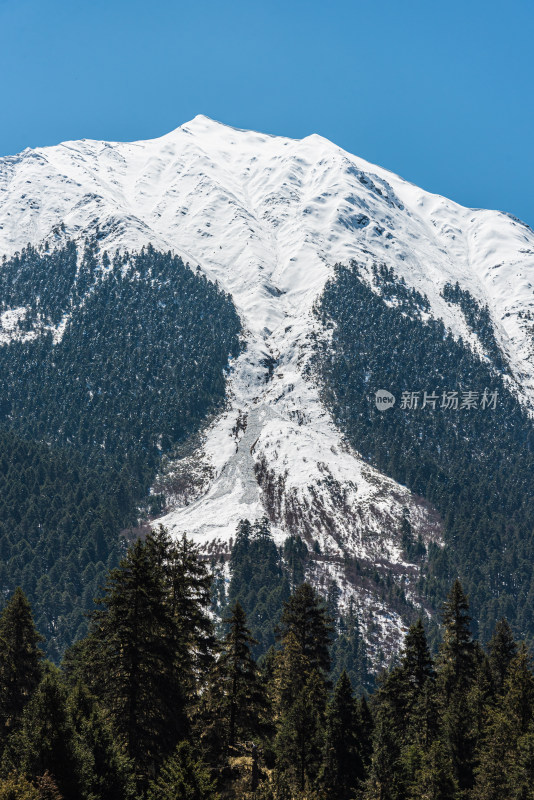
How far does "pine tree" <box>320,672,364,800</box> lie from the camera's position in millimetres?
40344

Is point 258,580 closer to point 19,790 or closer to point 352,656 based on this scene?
point 352,656

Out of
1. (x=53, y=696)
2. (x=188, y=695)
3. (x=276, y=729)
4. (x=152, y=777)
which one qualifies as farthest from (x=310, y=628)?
(x=53, y=696)

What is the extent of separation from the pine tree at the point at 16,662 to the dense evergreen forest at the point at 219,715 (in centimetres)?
8

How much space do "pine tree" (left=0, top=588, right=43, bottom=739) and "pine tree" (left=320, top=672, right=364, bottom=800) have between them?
17.8 metres

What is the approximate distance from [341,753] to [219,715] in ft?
34.6

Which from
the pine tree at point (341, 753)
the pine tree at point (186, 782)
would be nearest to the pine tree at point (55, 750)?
the pine tree at point (186, 782)

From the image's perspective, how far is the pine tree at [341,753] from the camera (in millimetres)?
40344

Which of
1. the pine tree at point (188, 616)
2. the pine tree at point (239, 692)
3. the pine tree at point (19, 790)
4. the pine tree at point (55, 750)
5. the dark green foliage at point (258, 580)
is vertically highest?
the dark green foliage at point (258, 580)

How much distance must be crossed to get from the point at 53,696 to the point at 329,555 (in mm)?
160791

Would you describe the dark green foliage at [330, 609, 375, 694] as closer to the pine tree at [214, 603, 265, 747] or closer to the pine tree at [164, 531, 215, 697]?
the pine tree at [164, 531, 215, 697]

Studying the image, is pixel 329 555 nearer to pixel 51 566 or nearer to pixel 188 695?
pixel 51 566

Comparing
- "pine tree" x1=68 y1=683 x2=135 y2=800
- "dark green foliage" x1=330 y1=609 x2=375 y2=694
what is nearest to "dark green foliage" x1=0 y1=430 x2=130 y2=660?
"dark green foliage" x1=330 y1=609 x2=375 y2=694

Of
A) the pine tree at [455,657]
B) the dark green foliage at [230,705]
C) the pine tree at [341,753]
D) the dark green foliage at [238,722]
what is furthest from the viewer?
the pine tree at [455,657]

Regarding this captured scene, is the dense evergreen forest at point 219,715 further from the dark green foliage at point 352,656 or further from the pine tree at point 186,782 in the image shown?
the dark green foliage at point 352,656
